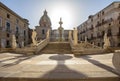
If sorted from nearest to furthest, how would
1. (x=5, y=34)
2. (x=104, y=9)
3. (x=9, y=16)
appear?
1. (x=5, y=34)
2. (x=9, y=16)
3. (x=104, y=9)

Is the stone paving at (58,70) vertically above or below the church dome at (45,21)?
below

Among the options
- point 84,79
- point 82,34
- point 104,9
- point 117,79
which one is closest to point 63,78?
point 84,79

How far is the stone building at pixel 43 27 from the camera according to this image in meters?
60.9

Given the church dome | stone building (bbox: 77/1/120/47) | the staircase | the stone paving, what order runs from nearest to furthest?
the stone paving, the staircase, stone building (bbox: 77/1/120/47), the church dome

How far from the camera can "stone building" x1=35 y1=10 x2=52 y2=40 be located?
200 ft

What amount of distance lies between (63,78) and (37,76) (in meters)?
1.02

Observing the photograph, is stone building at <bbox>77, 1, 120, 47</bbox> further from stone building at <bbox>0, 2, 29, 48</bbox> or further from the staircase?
stone building at <bbox>0, 2, 29, 48</bbox>

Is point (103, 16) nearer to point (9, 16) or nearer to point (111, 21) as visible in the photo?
Answer: point (111, 21)

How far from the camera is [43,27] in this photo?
61.8 meters

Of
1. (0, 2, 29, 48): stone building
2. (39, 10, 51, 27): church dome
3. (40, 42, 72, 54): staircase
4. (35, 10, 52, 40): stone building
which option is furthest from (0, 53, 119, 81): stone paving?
(39, 10, 51, 27): church dome

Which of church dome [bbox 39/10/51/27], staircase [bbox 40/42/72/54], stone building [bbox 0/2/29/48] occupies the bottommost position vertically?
staircase [bbox 40/42/72/54]

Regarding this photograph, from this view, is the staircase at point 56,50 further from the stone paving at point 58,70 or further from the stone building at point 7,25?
the stone building at point 7,25

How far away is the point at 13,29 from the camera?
111ft

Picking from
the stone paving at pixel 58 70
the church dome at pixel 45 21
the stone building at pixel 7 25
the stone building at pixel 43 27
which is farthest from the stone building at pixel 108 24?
the stone paving at pixel 58 70
